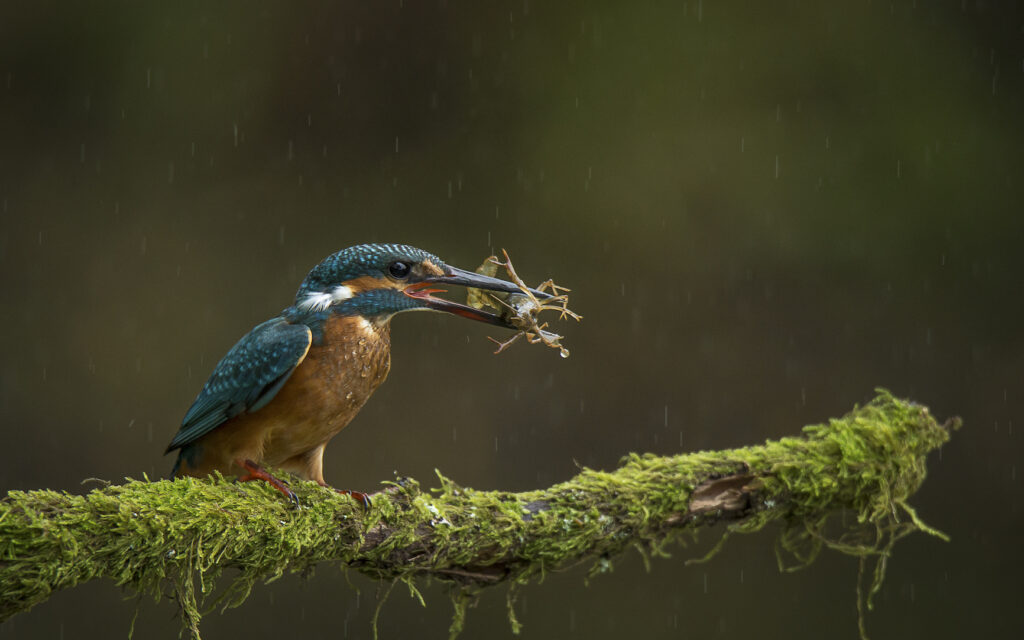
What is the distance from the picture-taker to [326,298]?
194 centimetres

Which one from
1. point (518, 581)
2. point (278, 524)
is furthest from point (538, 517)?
point (278, 524)

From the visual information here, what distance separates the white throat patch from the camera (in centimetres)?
193

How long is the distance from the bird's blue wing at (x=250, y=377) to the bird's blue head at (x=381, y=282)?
8cm

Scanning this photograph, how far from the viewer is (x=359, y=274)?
76.1 inches

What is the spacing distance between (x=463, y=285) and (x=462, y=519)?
0.45 meters

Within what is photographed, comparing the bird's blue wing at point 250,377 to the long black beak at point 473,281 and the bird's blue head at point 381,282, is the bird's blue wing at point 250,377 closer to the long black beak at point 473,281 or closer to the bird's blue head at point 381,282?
the bird's blue head at point 381,282

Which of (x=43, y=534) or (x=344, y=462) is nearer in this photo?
(x=43, y=534)

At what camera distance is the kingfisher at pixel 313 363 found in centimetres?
186

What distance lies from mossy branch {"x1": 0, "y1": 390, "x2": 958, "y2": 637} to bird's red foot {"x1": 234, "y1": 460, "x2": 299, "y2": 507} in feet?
0.06

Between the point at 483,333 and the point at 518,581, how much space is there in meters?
2.30

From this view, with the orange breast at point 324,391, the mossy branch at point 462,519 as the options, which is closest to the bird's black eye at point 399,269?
the orange breast at point 324,391

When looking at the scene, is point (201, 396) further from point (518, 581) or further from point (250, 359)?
point (518, 581)

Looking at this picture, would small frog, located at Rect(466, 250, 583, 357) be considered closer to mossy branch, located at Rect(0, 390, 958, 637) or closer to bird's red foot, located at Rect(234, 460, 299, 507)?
mossy branch, located at Rect(0, 390, 958, 637)

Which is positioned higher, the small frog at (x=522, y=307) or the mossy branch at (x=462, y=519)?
the small frog at (x=522, y=307)
